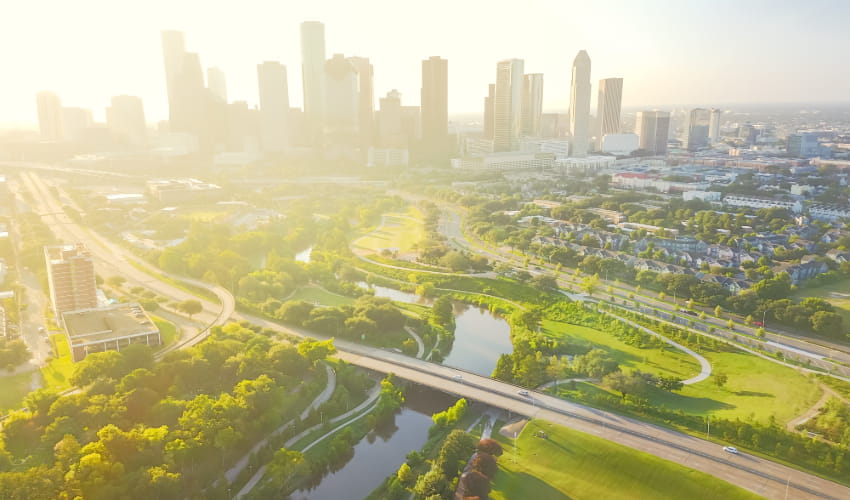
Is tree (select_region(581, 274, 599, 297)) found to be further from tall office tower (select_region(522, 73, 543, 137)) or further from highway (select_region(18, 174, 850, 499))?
tall office tower (select_region(522, 73, 543, 137))

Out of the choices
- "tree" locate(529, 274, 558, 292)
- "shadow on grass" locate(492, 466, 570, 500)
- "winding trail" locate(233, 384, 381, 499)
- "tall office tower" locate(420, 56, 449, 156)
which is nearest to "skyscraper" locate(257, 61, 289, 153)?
"tall office tower" locate(420, 56, 449, 156)

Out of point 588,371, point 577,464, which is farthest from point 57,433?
point 588,371

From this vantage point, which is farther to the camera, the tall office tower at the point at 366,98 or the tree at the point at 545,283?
the tall office tower at the point at 366,98

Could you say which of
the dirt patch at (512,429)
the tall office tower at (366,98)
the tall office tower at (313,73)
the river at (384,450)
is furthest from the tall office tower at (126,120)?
the dirt patch at (512,429)

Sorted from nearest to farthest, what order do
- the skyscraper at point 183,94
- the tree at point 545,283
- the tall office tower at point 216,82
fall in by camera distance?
the tree at point 545,283
the skyscraper at point 183,94
the tall office tower at point 216,82

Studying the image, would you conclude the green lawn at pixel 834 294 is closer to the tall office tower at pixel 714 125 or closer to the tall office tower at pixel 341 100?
the tall office tower at pixel 341 100

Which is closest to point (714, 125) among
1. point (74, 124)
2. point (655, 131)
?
point (655, 131)
